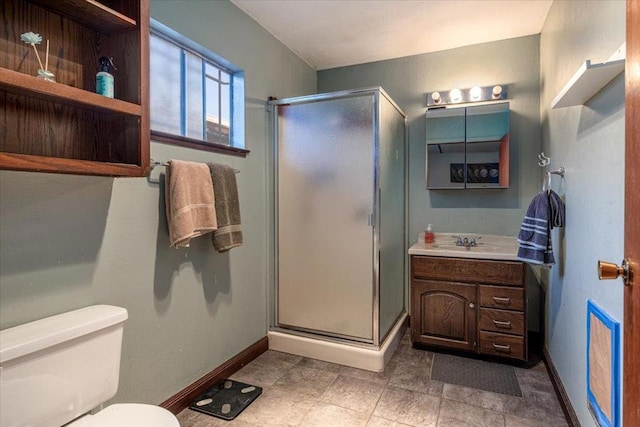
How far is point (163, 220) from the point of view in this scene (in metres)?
1.83

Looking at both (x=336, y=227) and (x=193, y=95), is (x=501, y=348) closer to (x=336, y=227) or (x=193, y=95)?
(x=336, y=227)

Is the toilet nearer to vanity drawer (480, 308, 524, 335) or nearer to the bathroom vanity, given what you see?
the bathroom vanity

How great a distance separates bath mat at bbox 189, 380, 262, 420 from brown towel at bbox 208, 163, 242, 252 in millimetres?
874

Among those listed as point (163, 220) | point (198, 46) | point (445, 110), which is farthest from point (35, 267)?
point (445, 110)

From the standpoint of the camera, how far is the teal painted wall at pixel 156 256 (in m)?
1.29

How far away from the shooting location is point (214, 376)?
218cm

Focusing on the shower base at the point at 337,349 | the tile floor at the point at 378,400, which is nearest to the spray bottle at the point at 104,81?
the tile floor at the point at 378,400

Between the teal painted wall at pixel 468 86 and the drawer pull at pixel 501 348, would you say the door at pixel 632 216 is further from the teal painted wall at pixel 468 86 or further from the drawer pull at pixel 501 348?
the teal painted wall at pixel 468 86

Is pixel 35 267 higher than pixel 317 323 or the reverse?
higher

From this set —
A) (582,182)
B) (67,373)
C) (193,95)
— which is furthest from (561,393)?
(193,95)

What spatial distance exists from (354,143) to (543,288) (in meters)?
1.87

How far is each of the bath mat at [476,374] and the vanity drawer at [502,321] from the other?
0.26 m

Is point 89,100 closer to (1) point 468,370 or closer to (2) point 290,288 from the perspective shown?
(2) point 290,288

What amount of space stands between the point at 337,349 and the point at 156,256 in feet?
4.68
